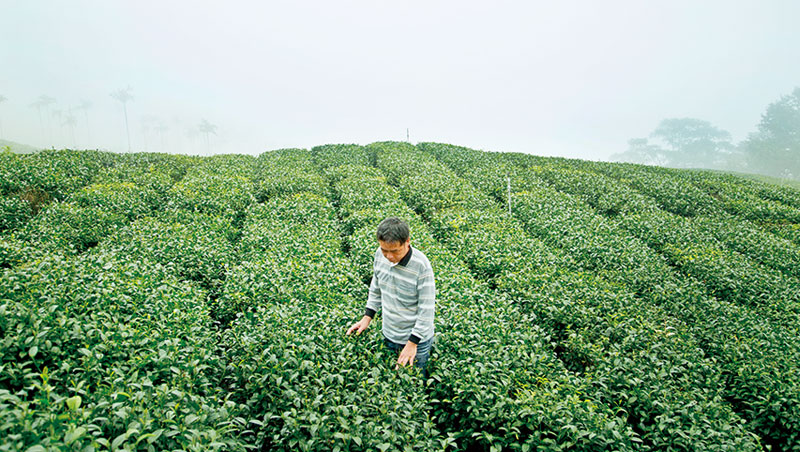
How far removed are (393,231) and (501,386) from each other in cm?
223

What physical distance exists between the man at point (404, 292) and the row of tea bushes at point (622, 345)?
2.56 meters

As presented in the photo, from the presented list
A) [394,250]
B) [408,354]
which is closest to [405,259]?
[394,250]

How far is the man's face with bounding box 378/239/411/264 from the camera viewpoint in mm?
3951

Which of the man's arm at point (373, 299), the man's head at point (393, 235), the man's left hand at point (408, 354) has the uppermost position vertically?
the man's head at point (393, 235)

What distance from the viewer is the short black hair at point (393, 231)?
3898mm

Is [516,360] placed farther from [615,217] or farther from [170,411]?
[615,217]

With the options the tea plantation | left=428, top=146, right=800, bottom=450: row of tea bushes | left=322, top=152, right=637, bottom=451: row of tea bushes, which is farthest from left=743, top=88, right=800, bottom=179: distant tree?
left=322, top=152, right=637, bottom=451: row of tea bushes

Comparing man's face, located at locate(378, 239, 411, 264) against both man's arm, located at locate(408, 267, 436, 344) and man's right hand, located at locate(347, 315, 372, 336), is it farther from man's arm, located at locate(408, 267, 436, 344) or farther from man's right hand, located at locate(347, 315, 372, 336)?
man's right hand, located at locate(347, 315, 372, 336)

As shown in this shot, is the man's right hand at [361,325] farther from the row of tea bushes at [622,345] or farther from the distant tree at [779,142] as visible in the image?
the distant tree at [779,142]

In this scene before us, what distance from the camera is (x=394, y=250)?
13.1 ft

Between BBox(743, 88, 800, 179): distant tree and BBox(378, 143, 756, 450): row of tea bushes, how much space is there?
8230 centimetres

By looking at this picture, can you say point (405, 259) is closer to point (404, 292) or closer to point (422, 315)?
point (404, 292)

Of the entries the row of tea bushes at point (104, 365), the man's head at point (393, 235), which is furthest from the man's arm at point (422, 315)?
the row of tea bushes at point (104, 365)

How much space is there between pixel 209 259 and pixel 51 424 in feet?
18.3
